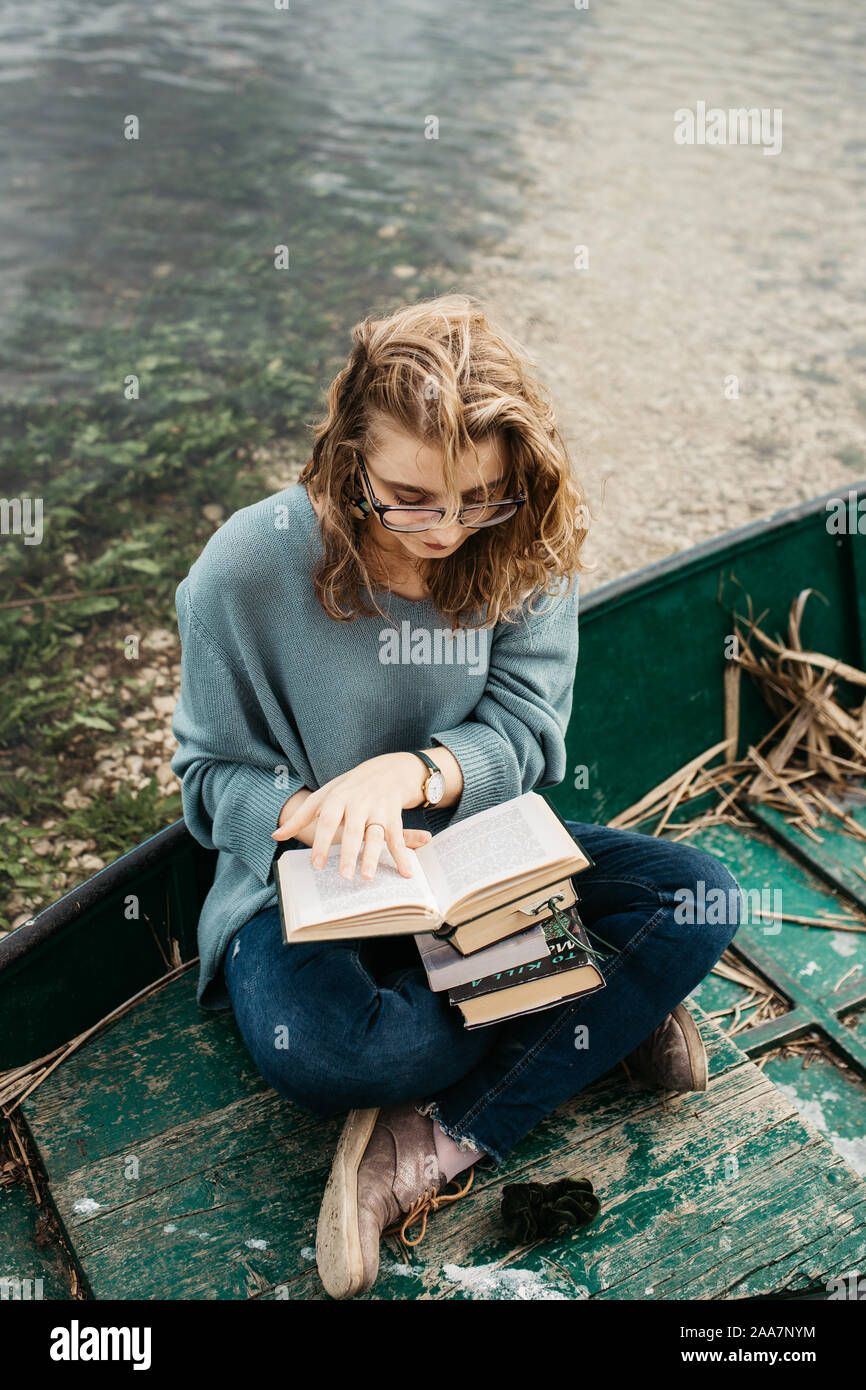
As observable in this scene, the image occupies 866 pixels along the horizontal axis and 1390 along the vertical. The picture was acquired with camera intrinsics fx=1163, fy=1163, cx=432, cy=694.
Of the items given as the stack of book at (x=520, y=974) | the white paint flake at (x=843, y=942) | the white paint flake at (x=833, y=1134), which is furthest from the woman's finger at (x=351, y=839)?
the white paint flake at (x=843, y=942)

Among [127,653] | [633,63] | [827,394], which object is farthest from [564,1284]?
[633,63]

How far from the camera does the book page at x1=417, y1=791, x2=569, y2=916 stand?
66.2 inches

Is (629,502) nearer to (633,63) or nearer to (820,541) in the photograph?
(820,541)

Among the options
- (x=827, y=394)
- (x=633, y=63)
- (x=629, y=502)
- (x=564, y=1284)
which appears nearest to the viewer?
(x=564, y=1284)

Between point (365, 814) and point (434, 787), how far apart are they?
0.19m

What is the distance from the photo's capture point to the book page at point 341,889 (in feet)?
5.30

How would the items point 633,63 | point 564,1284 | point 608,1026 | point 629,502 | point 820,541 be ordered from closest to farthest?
1. point 564,1284
2. point 608,1026
3. point 820,541
4. point 629,502
5. point 633,63

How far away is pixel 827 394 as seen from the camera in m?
6.63

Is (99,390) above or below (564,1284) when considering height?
above

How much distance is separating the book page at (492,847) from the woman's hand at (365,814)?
0.05 meters

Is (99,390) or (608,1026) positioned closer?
(608,1026)

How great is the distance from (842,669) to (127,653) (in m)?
2.38
